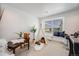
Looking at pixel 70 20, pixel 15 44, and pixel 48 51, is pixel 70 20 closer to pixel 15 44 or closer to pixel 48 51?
pixel 48 51

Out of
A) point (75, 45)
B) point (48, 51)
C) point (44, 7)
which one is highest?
point (44, 7)

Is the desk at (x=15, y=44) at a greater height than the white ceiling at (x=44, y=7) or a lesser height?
lesser

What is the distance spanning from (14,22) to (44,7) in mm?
605

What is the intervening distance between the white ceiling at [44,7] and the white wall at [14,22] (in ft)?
0.28

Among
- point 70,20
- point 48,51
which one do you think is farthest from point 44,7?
point 48,51

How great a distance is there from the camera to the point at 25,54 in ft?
5.90

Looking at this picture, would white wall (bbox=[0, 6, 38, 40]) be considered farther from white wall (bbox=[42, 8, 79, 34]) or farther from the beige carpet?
white wall (bbox=[42, 8, 79, 34])

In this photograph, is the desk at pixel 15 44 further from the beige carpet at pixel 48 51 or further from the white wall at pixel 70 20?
the white wall at pixel 70 20

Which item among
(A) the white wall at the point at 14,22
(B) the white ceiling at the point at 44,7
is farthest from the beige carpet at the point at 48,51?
(B) the white ceiling at the point at 44,7

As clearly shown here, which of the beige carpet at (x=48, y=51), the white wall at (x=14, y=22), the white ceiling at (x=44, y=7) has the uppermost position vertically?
A: the white ceiling at (x=44, y=7)

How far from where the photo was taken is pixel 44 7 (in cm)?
180

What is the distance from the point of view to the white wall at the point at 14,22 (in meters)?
1.78

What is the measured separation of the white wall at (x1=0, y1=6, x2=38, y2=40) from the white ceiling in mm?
85

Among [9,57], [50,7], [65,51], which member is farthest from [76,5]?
[9,57]
